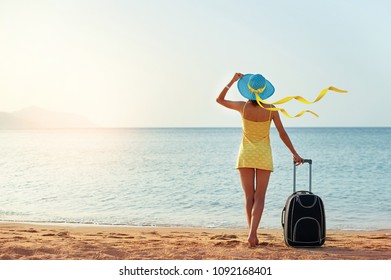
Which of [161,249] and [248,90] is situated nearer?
[248,90]

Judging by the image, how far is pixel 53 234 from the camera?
6773 millimetres

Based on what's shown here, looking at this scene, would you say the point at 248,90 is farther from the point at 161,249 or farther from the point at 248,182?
the point at 161,249

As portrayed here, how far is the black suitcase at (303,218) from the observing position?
5.18 metres

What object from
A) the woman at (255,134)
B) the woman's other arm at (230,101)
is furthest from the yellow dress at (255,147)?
the woman's other arm at (230,101)

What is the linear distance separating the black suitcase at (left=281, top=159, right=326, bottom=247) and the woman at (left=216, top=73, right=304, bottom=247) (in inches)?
10.6

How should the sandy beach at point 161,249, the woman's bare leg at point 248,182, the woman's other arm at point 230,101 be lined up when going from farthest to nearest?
the woman's bare leg at point 248,182
the woman's other arm at point 230,101
the sandy beach at point 161,249

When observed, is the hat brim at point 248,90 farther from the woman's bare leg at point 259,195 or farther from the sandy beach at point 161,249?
the sandy beach at point 161,249

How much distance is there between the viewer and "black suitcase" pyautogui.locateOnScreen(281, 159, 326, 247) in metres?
5.18

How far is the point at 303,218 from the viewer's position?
5.19 metres

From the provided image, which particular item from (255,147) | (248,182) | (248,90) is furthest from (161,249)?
(248,90)

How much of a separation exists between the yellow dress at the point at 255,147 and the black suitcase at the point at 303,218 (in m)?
0.38

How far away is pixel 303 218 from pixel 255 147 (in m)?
0.74

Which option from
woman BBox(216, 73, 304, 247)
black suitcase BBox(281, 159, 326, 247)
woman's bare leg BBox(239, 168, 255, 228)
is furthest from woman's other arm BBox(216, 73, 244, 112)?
black suitcase BBox(281, 159, 326, 247)

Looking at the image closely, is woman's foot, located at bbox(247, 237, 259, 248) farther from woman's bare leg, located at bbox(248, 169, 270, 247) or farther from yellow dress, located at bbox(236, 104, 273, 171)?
yellow dress, located at bbox(236, 104, 273, 171)
